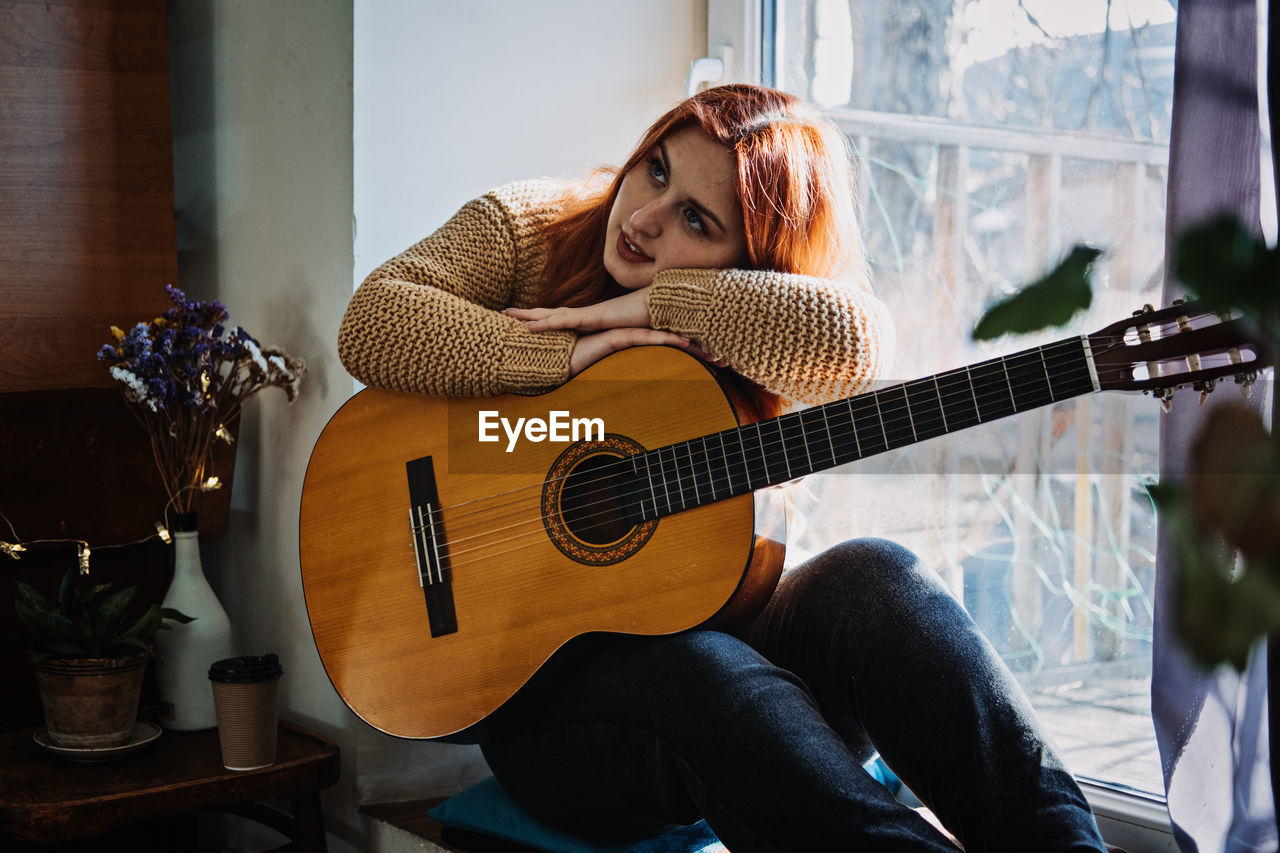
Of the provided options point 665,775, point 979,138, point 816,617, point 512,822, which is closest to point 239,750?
point 512,822

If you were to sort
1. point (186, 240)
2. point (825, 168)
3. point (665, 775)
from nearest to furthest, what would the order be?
point (665, 775)
point (825, 168)
point (186, 240)

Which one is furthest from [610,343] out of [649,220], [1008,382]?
[1008,382]

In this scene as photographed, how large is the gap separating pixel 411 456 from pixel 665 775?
0.43 metres

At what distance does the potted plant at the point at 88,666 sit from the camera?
1.18m

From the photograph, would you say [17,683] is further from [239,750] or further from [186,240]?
[186,240]

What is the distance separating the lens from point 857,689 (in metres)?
0.97

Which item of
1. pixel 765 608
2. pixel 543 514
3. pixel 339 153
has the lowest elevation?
pixel 765 608

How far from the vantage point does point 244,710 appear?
3.86 ft

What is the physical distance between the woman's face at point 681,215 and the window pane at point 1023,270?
29 centimetres

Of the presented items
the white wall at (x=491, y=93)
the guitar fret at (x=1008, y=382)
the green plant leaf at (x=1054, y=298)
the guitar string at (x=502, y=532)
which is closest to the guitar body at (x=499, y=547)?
the guitar string at (x=502, y=532)

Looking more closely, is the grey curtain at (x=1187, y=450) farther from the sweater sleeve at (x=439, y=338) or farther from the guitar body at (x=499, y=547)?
the sweater sleeve at (x=439, y=338)

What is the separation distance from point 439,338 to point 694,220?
310mm

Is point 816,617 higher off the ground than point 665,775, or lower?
higher

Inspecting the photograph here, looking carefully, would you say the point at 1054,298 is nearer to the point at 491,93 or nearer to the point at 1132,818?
the point at 1132,818
